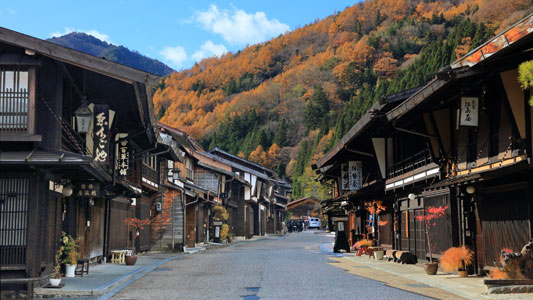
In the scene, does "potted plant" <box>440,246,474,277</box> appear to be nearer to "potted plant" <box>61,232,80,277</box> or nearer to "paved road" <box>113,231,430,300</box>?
"paved road" <box>113,231,430,300</box>

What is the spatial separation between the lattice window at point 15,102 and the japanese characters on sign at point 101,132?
3.26 metres

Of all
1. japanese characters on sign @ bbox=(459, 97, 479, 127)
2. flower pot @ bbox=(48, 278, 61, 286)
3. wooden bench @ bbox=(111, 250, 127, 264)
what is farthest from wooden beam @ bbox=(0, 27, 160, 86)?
→ wooden bench @ bbox=(111, 250, 127, 264)

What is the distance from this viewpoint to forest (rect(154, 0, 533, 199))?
112 metres

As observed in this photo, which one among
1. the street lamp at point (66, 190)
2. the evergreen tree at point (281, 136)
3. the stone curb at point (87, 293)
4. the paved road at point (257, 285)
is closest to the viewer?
the paved road at point (257, 285)

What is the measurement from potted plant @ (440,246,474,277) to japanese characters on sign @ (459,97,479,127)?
3921 mm

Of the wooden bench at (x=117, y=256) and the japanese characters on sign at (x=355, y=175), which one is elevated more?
the japanese characters on sign at (x=355, y=175)

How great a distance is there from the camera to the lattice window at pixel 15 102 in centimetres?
1353

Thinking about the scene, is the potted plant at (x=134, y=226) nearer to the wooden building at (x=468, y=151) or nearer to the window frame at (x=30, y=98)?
the wooden building at (x=468, y=151)

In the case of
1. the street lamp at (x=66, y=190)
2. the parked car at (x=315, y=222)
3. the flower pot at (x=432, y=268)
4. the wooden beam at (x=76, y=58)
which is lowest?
the flower pot at (x=432, y=268)

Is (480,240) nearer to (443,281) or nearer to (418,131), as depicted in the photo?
(443,281)

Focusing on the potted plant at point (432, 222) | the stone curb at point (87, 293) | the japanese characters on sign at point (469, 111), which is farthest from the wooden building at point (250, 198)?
the japanese characters on sign at point (469, 111)

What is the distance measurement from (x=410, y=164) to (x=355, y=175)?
7324 mm

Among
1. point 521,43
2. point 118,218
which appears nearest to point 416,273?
point 521,43

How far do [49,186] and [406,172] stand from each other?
15.2m
